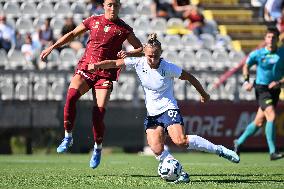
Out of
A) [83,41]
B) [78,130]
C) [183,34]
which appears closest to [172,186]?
[78,130]

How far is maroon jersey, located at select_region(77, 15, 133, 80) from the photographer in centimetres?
1228

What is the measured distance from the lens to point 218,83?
20.0 metres

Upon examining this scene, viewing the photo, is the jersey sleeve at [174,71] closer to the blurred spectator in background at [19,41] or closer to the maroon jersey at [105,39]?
the maroon jersey at [105,39]

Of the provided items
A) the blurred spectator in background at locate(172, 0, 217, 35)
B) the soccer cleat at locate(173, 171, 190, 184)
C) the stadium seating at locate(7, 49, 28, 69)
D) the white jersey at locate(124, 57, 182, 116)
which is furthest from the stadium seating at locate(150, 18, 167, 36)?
the soccer cleat at locate(173, 171, 190, 184)

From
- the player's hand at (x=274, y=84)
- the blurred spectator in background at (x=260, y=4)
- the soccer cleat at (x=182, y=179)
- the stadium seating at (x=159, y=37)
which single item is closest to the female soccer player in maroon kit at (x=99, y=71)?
the soccer cleat at (x=182, y=179)

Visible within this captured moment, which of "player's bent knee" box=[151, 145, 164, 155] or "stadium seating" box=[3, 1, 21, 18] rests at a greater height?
"stadium seating" box=[3, 1, 21, 18]

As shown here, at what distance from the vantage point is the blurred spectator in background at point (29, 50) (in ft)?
66.8

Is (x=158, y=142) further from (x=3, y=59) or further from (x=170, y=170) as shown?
(x=3, y=59)

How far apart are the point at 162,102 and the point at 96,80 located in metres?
1.78

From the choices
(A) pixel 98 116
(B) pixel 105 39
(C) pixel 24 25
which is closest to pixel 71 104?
(A) pixel 98 116

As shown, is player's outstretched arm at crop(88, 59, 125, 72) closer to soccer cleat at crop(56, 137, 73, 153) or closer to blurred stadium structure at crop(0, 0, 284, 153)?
soccer cleat at crop(56, 137, 73, 153)

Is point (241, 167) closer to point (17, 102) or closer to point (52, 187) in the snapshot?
point (52, 187)

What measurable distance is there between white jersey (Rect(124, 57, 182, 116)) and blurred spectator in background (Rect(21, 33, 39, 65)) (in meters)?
9.70

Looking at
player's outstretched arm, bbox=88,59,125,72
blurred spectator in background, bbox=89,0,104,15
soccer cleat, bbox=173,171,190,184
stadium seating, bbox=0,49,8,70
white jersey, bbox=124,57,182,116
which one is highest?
player's outstretched arm, bbox=88,59,125,72
